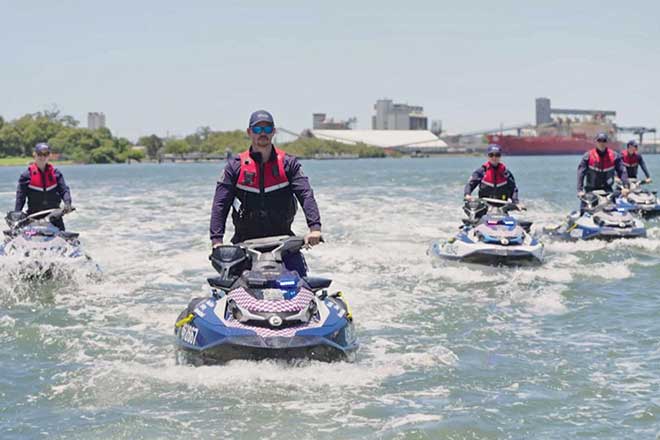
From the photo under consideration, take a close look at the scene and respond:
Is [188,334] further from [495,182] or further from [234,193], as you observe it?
[495,182]

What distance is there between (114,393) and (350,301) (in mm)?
4515

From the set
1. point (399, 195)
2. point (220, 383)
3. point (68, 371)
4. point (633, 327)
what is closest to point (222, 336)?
point (220, 383)

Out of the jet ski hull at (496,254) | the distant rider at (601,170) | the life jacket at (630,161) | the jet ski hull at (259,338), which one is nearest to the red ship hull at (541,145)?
the life jacket at (630,161)

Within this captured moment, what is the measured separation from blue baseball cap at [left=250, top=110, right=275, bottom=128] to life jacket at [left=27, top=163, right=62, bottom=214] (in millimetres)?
6379

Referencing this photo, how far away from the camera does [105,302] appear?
11055 mm

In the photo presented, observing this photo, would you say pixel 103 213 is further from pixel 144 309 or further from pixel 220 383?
pixel 220 383

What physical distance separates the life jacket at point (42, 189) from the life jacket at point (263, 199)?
6.02 m

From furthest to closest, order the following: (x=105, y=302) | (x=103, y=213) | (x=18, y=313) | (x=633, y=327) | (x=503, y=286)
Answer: (x=103, y=213) < (x=503, y=286) < (x=105, y=302) < (x=18, y=313) < (x=633, y=327)

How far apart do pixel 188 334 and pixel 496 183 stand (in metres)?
8.55

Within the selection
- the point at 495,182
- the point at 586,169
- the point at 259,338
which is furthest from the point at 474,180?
the point at 259,338

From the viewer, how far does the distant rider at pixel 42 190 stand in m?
12.8

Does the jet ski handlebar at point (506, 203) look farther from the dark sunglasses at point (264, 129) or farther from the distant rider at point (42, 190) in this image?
the dark sunglasses at point (264, 129)

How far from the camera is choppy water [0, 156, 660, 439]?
622 centimetres

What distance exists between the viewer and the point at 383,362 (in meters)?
7.89
